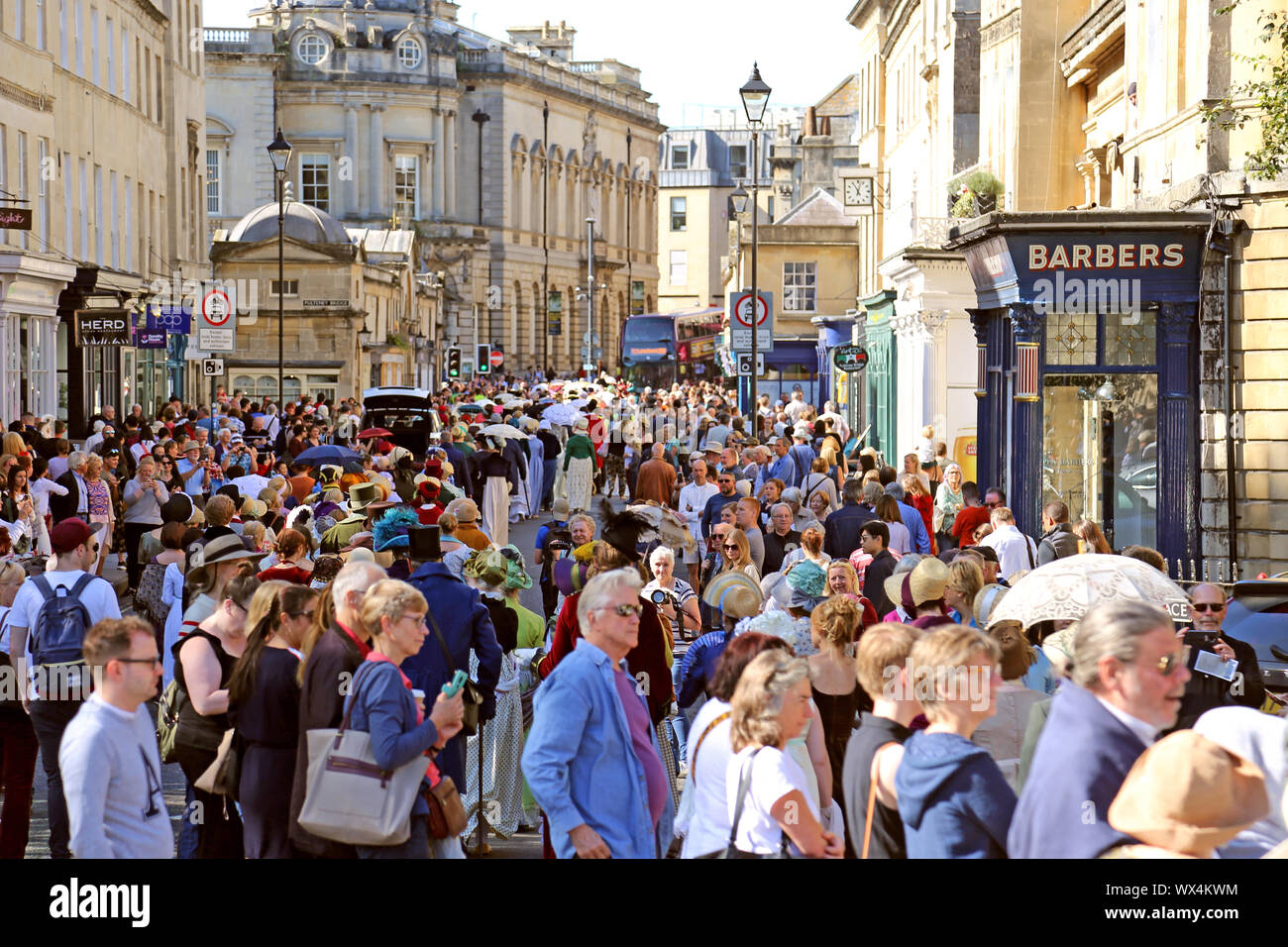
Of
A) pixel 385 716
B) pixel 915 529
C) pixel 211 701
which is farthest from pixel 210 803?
pixel 915 529

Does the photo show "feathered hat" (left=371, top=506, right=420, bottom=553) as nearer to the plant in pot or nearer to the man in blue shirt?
the man in blue shirt

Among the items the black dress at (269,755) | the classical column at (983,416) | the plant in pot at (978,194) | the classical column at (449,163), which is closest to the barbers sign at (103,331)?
the plant in pot at (978,194)

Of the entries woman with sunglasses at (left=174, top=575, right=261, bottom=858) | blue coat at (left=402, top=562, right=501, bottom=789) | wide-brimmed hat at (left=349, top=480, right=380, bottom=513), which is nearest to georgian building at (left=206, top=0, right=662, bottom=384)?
wide-brimmed hat at (left=349, top=480, right=380, bottom=513)

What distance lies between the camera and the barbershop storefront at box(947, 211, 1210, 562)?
18.9 meters

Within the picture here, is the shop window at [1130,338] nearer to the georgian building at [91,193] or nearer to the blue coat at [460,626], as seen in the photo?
the blue coat at [460,626]

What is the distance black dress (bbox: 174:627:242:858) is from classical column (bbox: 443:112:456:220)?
9824cm

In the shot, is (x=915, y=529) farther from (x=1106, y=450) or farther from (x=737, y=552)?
(x=1106, y=450)

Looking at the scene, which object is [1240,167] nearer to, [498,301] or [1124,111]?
[1124,111]

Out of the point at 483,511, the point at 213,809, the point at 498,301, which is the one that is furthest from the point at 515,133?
the point at 213,809

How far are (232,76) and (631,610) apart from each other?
94243 millimetres

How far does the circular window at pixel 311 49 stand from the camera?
330 ft

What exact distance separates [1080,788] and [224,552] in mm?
4882

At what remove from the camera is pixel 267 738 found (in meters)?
7.56

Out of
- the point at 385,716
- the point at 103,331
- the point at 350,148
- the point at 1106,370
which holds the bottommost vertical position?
the point at 385,716
